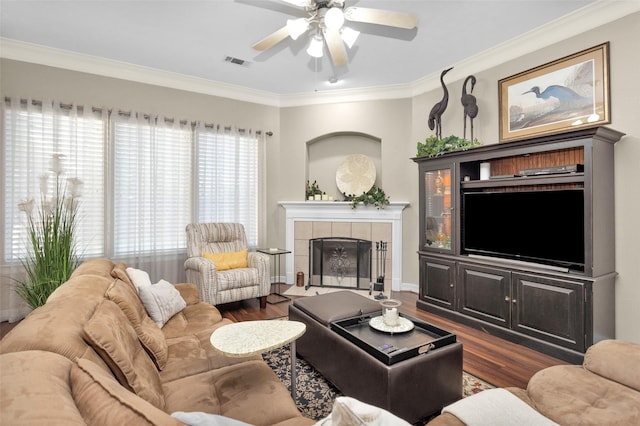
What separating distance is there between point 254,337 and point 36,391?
1.02 meters

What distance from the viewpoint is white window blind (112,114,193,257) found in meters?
3.91

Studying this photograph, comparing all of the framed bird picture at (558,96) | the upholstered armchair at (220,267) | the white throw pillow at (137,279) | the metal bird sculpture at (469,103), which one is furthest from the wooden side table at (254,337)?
the metal bird sculpture at (469,103)

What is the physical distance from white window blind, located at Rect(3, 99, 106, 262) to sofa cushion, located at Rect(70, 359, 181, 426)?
10.3 feet

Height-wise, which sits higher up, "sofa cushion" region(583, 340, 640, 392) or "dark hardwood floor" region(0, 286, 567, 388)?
"sofa cushion" region(583, 340, 640, 392)

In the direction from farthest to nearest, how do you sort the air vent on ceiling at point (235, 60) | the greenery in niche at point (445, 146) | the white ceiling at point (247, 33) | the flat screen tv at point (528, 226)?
1. the air vent on ceiling at point (235, 60)
2. the greenery in niche at point (445, 146)
3. the white ceiling at point (247, 33)
4. the flat screen tv at point (528, 226)

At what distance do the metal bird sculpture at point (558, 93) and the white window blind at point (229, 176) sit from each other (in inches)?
140

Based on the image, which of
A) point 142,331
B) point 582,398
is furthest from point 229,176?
point 582,398

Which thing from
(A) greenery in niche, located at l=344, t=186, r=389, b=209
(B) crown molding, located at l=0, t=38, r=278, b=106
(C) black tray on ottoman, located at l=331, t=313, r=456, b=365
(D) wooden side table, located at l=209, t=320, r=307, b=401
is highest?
(B) crown molding, located at l=0, t=38, r=278, b=106

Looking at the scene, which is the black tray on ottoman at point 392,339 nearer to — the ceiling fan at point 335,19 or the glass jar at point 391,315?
the glass jar at point 391,315

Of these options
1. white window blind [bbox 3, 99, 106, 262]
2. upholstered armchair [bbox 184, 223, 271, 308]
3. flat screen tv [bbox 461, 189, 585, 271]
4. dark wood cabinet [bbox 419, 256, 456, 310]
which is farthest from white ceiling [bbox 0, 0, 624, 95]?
dark wood cabinet [bbox 419, 256, 456, 310]

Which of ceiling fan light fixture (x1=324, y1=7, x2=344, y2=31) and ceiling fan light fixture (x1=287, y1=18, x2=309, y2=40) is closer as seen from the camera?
ceiling fan light fixture (x1=324, y1=7, x2=344, y2=31)

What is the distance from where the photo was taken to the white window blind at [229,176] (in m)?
4.45

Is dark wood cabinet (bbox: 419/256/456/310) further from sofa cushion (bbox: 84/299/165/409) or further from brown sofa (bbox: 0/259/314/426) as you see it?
sofa cushion (bbox: 84/299/165/409)

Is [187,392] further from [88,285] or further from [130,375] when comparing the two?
[88,285]
